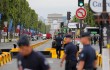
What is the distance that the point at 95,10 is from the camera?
13.4 metres

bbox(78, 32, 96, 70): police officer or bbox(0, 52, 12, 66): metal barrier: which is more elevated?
bbox(78, 32, 96, 70): police officer

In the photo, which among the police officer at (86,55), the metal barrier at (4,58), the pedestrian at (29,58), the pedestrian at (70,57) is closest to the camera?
the pedestrian at (29,58)

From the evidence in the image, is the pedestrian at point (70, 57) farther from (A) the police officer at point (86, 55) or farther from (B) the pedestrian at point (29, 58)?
(B) the pedestrian at point (29, 58)

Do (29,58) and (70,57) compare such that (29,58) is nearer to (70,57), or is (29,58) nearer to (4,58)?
(70,57)

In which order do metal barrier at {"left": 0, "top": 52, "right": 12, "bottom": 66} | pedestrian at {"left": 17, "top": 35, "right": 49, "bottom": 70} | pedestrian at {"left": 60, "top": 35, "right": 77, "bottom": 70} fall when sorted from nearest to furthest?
pedestrian at {"left": 17, "top": 35, "right": 49, "bottom": 70} → pedestrian at {"left": 60, "top": 35, "right": 77, "bottom": 70} → metal barrier at {"left": 0, "top": 52, "right": 12, "bottom": 66}

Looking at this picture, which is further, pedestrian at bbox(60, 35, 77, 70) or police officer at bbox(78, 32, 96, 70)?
pedestrian at bbox(60, 35, 77, 70)

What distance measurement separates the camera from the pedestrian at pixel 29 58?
7.40m

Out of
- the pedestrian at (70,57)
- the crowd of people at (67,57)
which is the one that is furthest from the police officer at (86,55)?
the pedestrian at (70,57)

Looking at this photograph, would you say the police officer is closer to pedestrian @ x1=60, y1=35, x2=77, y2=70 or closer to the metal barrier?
pedestrian @ x1=60, y1=35, x2=77, y2=70

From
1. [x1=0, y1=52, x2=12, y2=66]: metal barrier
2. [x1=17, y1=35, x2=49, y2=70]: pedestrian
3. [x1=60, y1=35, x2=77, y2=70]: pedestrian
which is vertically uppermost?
[x1=17, y1=35, x2=49, y2=70]: pedestrian

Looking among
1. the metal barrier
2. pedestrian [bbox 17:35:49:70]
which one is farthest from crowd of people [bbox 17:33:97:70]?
the metal barrier

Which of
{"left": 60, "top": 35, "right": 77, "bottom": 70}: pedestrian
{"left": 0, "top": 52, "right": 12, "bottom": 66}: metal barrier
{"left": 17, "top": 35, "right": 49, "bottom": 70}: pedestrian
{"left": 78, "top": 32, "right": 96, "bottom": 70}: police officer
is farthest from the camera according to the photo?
{"left": 0, "top": 52, "right": 12, "bottom": 66}: metal barrier

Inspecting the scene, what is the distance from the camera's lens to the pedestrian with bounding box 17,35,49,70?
291 inches

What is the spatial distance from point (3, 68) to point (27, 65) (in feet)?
54.5
